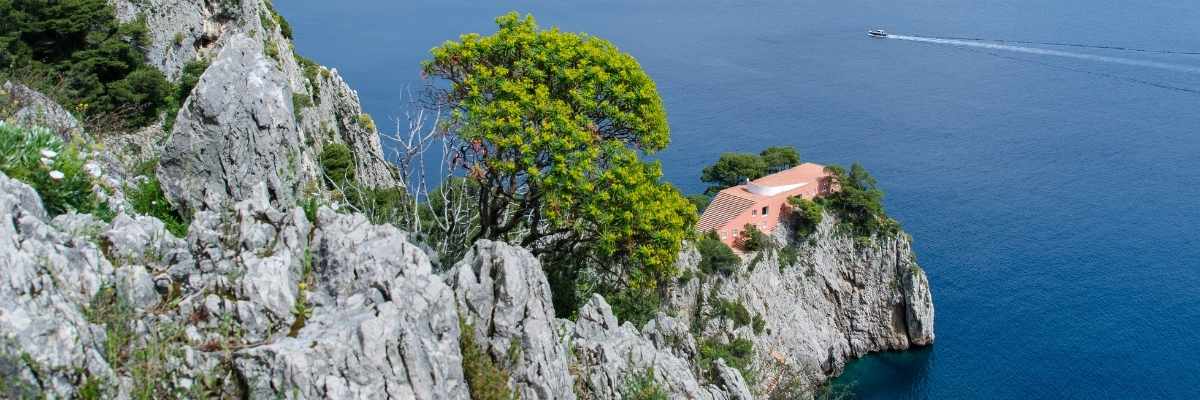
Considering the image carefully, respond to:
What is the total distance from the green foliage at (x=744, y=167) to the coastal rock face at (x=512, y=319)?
4471 centimetres

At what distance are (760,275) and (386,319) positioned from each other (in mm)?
40075

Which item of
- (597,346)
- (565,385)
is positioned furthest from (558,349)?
(597,346)

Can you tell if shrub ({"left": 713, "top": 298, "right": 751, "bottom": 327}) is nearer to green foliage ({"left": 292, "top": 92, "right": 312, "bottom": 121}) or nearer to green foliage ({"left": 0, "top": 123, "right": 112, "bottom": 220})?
green foliage ({"left": 292, "top": 92, "right": 312, "bottom": 121})

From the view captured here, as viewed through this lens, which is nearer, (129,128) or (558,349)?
(558,349)

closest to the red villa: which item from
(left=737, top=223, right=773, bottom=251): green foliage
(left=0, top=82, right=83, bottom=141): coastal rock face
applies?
(left=737, top=223, right=773, bottom=251): green foliage

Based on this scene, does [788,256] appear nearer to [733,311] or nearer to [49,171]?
[733,311]

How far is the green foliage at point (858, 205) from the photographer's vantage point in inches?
2233

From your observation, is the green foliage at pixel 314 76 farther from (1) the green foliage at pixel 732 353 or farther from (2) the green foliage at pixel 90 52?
(1) the green foliage at pixel 732 353

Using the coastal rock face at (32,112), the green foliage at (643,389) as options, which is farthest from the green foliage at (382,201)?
the green foliage at (643,389)

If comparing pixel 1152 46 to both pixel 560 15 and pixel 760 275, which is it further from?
pixel 760 275

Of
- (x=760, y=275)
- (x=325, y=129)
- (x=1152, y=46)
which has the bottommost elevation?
(x=760, y=275)

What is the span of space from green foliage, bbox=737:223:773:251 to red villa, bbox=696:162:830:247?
12.9 inches

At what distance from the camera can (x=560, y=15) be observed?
12138cm

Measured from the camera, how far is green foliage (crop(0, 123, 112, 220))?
14922 mm
